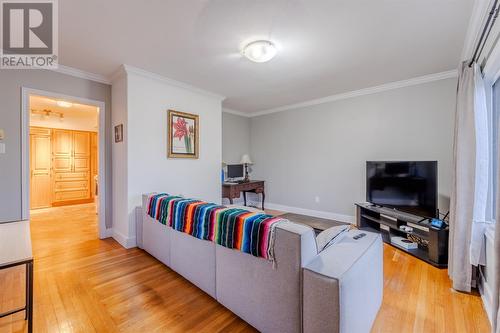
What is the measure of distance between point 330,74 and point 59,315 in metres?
3.89

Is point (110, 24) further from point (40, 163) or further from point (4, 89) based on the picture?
point (40, 163)

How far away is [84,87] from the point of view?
313 centimetres

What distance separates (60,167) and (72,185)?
55 centimetres

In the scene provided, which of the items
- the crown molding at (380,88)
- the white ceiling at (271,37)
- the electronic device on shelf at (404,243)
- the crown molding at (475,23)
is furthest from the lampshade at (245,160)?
the crown molding at (475,23)

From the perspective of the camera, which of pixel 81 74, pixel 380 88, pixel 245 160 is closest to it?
pixel 81 74

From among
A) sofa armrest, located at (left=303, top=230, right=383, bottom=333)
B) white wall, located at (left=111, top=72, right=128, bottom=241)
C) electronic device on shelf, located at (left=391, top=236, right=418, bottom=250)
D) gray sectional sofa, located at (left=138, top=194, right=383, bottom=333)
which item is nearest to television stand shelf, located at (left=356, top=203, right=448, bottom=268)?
electronic device on shelf, located at (left=391, top=236, right=418, bottom=250)

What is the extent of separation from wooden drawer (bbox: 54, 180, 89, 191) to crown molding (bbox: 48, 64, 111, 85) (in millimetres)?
4058

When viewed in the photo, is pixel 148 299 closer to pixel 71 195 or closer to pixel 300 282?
pixel 300 282

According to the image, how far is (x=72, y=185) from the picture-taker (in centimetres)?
596

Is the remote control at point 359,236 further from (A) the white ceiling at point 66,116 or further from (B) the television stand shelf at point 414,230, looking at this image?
(A) the white ceiling at point 66,116

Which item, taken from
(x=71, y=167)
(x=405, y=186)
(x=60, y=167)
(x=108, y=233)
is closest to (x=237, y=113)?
(x=108, y=233)

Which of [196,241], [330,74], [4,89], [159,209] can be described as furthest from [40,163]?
[330,74]

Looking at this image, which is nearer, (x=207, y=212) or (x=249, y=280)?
(x=249, y=280)

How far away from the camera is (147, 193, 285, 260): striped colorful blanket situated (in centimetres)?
139
